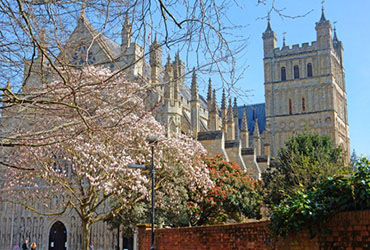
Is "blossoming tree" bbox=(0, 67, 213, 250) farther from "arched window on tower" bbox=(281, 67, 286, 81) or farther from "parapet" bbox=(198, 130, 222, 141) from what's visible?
"arched window on tower" bbox=(281, 67, 286, 81)

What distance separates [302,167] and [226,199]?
435cm

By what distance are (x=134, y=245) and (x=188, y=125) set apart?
41.6 ft

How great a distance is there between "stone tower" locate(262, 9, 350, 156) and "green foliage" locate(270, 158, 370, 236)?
44.3 metres

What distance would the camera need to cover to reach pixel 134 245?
22438 millimetres

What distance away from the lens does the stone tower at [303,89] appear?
51.6 metres

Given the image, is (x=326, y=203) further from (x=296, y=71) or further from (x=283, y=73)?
(x=283, y=73)

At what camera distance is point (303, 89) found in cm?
5316

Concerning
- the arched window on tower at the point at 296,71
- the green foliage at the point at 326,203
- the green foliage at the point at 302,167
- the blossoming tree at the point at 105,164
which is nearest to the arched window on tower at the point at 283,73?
the arched window on tower at the point at 296,71

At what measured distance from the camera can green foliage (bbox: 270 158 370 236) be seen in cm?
632

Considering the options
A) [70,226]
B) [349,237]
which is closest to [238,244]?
[349,237]

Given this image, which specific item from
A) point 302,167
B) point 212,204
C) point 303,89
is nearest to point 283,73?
point 303,89

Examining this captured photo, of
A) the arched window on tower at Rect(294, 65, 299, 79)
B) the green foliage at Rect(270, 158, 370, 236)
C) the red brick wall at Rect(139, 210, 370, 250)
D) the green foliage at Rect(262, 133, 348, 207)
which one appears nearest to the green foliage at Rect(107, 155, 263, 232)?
the green foliage at Rect(262, 133, 348, 207)

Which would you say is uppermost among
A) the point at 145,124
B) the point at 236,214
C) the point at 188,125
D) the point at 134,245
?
the point at 188,125

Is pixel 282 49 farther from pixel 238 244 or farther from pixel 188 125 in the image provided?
pixel 238 244
